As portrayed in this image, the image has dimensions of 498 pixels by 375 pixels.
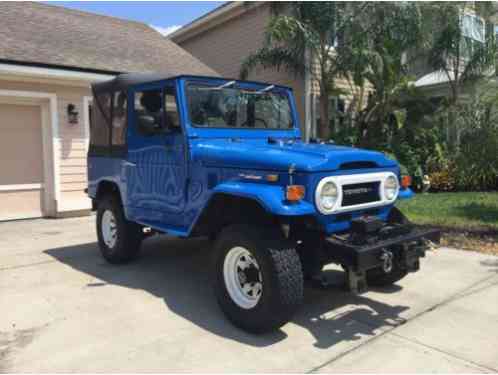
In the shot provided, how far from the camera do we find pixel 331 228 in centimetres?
370

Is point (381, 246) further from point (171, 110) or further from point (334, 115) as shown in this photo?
point (334, 115)

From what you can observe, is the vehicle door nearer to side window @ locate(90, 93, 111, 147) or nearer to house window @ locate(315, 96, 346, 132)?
side window @ locate(90, 93, 111, 147)

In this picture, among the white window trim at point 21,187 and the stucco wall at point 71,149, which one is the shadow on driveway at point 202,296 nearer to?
the stucco wall at point 71,149

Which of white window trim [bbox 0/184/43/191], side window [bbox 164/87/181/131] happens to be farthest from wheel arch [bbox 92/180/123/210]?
white window trim [bbox 0/184/43/191]

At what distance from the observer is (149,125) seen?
176 inches

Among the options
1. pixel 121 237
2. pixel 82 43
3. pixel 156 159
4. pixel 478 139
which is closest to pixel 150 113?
pixel 156 159

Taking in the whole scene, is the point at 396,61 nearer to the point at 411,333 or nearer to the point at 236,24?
the point at 236,24

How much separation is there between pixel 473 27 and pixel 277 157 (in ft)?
39.3

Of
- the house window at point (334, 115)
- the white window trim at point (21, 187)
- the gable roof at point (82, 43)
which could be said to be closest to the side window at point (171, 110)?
the gable roof at point (82, 43)

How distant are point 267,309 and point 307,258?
64cm

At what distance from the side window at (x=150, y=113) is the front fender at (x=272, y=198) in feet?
4.25

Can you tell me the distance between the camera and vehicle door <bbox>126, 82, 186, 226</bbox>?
14.6 ft

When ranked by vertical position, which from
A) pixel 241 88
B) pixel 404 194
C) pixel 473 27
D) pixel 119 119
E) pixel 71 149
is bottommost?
pixel 404 194

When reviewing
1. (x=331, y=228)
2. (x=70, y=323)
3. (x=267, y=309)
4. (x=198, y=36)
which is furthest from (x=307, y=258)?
(x=198, y=36)
